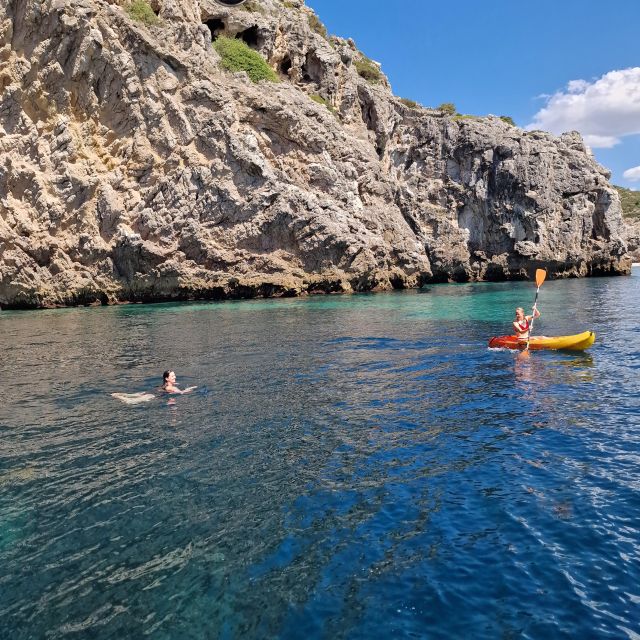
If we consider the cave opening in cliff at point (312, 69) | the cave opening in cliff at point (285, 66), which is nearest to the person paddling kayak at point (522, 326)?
the cave opening in cliff at point (285, 66)

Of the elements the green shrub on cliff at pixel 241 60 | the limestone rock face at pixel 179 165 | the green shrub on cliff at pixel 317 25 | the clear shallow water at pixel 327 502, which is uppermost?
the green shrub on cliff at pixel 317 25

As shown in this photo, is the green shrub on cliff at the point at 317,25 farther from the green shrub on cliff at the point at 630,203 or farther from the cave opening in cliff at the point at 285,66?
the green shrub on cliff at the point at 630,203

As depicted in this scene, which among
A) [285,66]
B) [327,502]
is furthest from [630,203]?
[327,502]

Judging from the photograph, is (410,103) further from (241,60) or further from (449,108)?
(241,60)

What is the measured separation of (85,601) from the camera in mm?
5547

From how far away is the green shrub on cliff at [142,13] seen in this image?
3857 centimetres

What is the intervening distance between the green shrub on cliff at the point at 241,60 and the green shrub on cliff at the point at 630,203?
101m

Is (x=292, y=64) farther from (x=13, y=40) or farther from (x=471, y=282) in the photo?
(x=471, y=282)

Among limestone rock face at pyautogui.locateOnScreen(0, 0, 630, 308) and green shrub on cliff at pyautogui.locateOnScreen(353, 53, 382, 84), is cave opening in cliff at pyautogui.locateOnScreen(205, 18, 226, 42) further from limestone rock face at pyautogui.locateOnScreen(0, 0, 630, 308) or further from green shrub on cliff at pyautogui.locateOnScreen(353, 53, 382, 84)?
green shrub on cliff at pyautogui.locateOnScreen(353, 53, 382, 84)

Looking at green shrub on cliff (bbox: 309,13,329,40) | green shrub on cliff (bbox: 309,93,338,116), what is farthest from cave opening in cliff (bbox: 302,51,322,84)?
green shrub on cliff (bbox: 309,13,329,40)

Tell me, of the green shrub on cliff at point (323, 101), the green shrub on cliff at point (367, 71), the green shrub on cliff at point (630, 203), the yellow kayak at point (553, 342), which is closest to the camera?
the yellow kayak at point (553, 342)

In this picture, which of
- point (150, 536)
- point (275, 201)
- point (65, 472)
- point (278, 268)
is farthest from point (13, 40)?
point (150, 536)

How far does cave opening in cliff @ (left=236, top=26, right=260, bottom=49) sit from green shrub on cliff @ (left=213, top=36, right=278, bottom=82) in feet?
7.04

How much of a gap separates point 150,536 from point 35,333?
820 inches
